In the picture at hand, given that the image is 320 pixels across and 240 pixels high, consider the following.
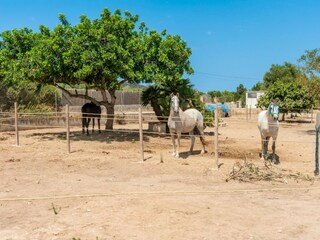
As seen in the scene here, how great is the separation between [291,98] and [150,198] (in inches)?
830

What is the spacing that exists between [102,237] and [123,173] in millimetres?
3839

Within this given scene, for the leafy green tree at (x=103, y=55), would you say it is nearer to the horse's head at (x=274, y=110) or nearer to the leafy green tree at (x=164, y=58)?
the leafy green tree at (x=164, y=58)

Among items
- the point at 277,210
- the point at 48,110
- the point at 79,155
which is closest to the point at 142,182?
the point at 277,210

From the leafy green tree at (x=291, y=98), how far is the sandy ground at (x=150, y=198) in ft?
46.9

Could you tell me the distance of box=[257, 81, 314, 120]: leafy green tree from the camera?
24.1 meters

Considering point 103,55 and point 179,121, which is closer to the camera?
point 179,121

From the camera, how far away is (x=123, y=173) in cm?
805

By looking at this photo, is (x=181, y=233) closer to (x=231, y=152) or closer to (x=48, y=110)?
(x=231, y=152)

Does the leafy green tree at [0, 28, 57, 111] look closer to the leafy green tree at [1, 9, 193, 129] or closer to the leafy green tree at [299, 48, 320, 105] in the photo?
the leafy green tree at [1, 9, 193, 129]

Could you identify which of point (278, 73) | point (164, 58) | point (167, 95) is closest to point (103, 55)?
point (164, 58)

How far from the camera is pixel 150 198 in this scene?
5.82 m

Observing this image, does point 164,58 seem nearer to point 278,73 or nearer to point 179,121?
point 179,121

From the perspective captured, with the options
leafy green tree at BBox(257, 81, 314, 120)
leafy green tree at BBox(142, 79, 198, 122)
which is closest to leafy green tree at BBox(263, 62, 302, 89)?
leafy green tree at BBox(257, 81, 314, 120)

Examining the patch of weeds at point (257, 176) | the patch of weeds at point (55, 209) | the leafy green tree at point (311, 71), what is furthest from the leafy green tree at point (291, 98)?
the patch of weeds at point (55, 209)
